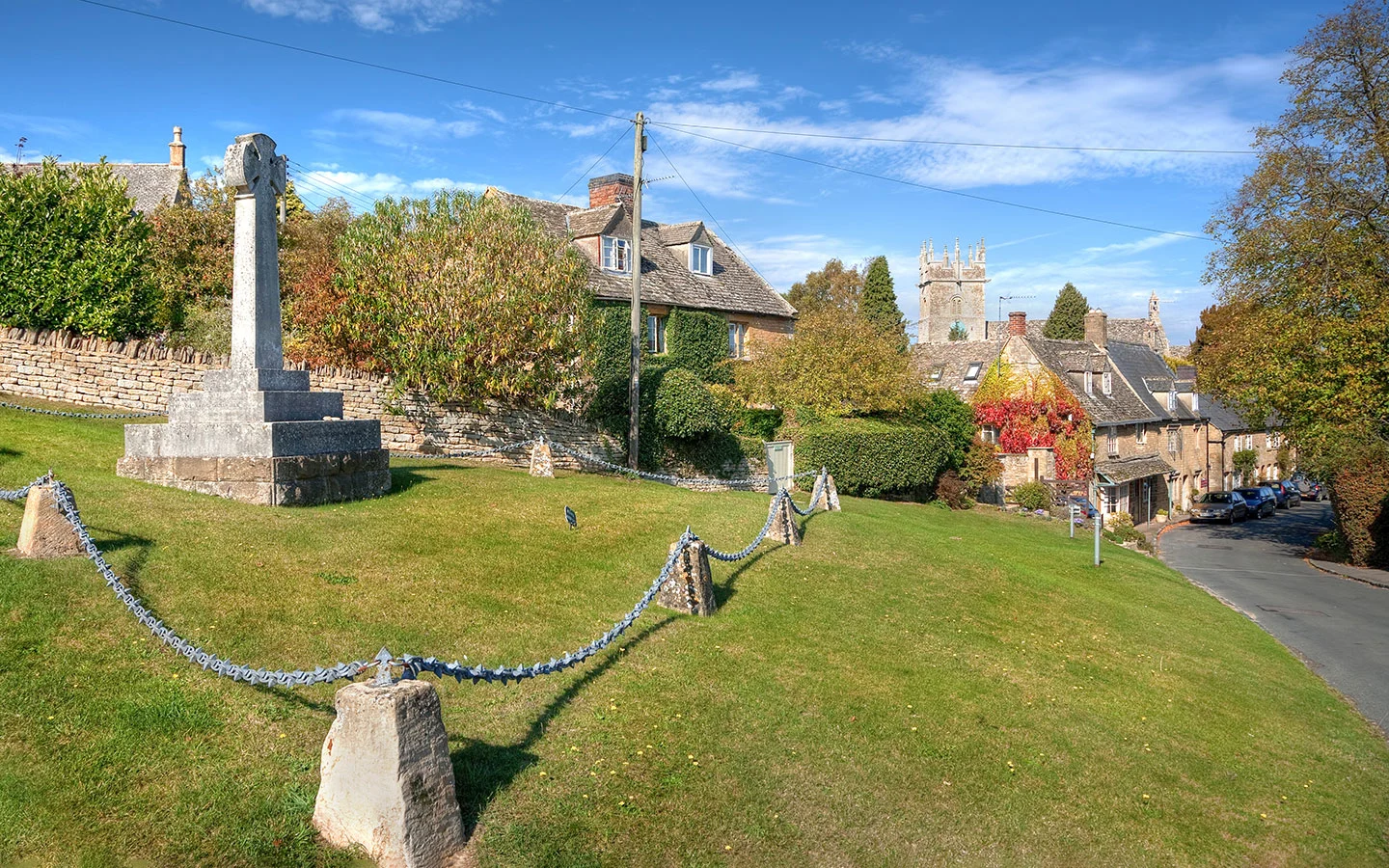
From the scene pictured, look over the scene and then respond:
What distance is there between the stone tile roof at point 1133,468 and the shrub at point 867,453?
41.1 feet

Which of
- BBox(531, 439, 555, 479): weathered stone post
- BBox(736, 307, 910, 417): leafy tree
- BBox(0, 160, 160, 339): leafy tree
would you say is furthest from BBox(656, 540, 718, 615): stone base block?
→ BBox(736, 307, 910, 417): leafy tree

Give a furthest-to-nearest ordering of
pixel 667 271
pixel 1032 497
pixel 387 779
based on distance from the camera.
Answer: pixel 1032 497 → pixel 667 271 → pixel 387 779

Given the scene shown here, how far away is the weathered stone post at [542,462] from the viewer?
→ 20531mm


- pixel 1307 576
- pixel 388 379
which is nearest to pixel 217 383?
pixel 388 379

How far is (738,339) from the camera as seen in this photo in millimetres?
40125

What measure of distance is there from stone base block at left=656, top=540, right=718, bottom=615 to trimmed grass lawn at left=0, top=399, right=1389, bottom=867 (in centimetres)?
37

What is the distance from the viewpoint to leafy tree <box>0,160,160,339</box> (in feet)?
68.3

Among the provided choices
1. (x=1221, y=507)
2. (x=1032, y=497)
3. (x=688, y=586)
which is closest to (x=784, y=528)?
(x=688, y=586)

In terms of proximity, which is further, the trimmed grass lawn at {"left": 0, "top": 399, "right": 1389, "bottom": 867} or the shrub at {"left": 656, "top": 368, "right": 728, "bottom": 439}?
the shrub at {"left": 656, "top": 368, "right": 728, "bottom": 439}

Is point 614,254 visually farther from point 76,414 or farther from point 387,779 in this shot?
point 387,779

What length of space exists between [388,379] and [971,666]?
17135 millimetres

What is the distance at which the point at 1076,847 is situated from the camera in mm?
7543

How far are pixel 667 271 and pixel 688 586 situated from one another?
28.8 m

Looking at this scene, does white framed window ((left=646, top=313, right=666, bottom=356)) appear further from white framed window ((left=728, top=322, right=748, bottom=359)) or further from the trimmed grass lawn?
the trimmed grass lawn
